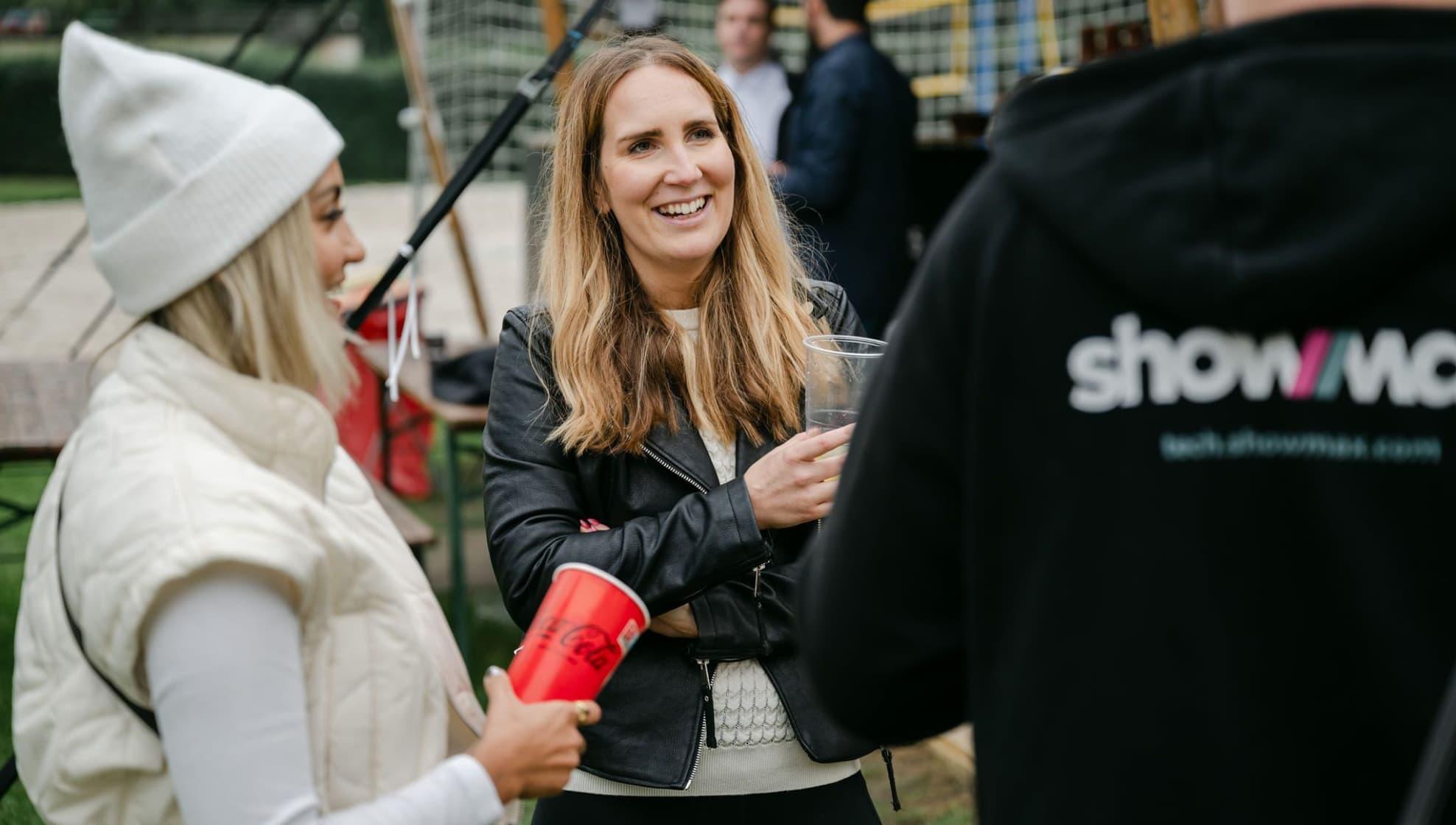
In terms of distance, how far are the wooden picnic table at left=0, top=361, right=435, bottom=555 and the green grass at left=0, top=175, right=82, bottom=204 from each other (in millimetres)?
18339

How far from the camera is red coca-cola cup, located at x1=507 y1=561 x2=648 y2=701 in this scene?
149cm

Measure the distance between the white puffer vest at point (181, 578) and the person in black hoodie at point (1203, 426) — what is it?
56 centimetres

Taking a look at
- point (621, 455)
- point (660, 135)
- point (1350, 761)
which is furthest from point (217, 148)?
point (1350, 761)

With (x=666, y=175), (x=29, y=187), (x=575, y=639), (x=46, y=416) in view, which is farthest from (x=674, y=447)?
(x=29, y=187)

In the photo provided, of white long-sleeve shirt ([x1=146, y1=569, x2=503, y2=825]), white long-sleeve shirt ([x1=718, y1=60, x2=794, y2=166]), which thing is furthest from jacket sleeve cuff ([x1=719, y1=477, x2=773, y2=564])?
white long-sleeve shirt ([x1=718, y1=60, x2=794, y2=166])

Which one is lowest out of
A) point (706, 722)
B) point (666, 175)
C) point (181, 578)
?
point (706, 722)

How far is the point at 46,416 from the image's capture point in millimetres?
4387

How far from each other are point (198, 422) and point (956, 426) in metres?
0.75

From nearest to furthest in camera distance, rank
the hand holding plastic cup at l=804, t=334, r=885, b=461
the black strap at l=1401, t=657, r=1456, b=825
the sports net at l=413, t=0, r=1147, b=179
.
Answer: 1. the black strap at l=1401, t=657, r=1456, b=825
2. the hand holding plastic cup at l=804, t=334, r=885, b=461
3. the sports net at l=413, t=0, r=1147, b=179

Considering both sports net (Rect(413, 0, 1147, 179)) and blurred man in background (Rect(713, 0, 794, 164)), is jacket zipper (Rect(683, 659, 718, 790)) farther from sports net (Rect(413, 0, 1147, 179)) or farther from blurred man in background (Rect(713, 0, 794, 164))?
sports net (Rect(413, 0, 1147, 179))

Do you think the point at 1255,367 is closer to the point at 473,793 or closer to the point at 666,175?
the point at 473,793

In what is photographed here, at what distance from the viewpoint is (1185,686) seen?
3.42ft

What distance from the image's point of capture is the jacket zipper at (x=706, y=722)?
195 centimetres

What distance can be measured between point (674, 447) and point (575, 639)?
58 cm
